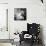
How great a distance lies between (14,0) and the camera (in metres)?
3.46

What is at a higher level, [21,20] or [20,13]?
[20,13]

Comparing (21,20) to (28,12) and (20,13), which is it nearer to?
(20,13)

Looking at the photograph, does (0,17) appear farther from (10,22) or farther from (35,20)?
(35,20)

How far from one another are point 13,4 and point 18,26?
74 centimetres

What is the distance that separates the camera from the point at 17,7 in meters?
3.47

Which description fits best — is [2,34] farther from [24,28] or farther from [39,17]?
[39,17]

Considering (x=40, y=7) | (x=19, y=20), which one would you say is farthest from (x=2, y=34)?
(x=40, y=7)

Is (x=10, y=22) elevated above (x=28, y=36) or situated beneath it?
elevated above

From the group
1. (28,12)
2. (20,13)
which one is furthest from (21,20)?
(28,12)

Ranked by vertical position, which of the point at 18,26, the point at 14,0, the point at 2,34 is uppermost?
the point at 14,0

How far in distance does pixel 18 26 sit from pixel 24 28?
0.21 meters

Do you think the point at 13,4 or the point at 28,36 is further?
the point at 13,4

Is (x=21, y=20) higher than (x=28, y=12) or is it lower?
lower

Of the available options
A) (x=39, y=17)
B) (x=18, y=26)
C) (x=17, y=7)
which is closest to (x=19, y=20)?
(x=18, y=26)
